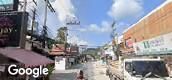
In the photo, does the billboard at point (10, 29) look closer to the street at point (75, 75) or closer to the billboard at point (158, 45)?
the billboard at point (158, 45)

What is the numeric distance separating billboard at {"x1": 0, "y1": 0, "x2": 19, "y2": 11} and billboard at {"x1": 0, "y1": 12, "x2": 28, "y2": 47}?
62 centimetres

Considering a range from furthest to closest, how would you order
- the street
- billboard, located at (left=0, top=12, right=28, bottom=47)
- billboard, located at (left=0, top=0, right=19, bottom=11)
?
1. the street
2. billboard, located at (left=0, top=0, right=19, bottom=11)
3. billboard, located at (left=0, top=12, right=28, bottom=47)

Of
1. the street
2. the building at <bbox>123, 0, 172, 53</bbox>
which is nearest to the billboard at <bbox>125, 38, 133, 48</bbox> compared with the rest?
the building at <bbox>123, 0, 172, 53</bbox>

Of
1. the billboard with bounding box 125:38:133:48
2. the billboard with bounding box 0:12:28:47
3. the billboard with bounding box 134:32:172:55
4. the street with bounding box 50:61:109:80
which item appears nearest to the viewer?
the billboard with bounding box 0:12:28:47

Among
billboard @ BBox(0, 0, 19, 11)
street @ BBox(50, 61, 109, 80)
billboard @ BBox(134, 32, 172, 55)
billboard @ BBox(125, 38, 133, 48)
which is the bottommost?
street @ BBox(50, 61, 109, 80)

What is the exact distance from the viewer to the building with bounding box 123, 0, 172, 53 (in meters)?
25.0

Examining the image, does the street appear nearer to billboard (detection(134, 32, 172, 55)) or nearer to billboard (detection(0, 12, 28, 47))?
billboard (detection(134, 32, 172, 55))

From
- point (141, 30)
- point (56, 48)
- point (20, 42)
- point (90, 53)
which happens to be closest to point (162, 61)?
point (20, 42)

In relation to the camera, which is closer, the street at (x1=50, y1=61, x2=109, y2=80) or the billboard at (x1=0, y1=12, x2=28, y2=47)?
the billboard at (x1=0, y1=12, x2=28, y2=47)

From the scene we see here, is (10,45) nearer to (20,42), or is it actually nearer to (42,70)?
(20,42)

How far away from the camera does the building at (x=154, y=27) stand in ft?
81.9

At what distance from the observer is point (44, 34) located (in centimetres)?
3475

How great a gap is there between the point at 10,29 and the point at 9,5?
1669 millimetres

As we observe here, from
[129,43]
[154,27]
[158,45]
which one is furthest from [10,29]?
[129,43]
